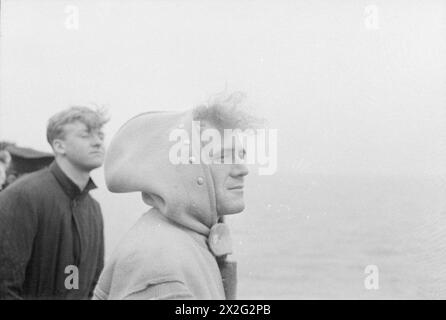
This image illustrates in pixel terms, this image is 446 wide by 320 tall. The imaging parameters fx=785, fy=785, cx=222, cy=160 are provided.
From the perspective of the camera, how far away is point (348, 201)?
7.50 ft

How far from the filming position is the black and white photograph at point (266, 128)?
225 centimetres

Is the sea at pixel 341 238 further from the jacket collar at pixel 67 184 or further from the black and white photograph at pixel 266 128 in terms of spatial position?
the jacket collar at pixel 67 184

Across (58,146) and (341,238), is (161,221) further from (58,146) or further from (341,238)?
(341,238)

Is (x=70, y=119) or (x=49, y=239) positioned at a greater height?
(x=70, y=119)

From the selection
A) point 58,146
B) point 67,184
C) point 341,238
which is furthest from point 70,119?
point 341,238

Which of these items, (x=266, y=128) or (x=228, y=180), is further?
(x=266, y=128)

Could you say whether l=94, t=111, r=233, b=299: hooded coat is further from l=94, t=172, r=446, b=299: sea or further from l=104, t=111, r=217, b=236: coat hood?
l=94, t=172, r=446, b=299: sea

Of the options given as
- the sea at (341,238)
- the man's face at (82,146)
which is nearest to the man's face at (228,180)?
the sea at (341,238)

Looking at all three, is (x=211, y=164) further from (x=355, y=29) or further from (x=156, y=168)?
(x=355, y=29)

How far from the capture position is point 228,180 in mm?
2062

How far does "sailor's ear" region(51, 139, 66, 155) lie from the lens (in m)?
2.27

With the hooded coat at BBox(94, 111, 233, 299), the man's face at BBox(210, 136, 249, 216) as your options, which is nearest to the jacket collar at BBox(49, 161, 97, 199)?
the hooded coat at BBox(94, 111, 233, 299)

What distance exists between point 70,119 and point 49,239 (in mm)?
350
